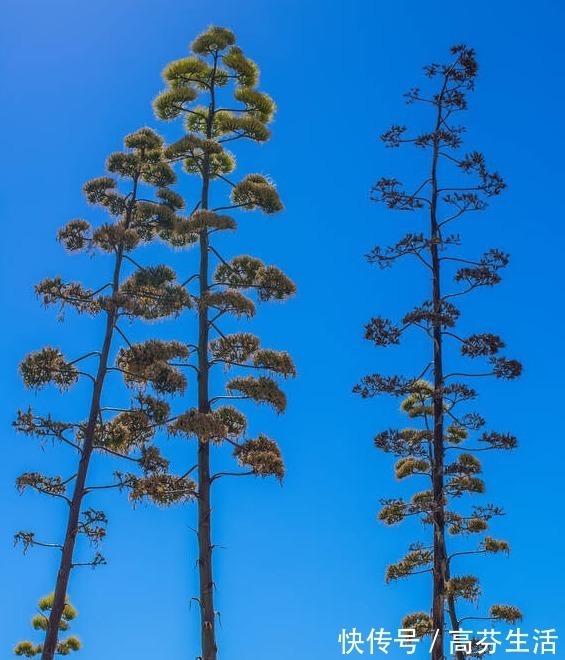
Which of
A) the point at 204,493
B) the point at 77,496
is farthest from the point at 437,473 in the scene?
the point at 77,496

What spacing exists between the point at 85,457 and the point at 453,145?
9.11m

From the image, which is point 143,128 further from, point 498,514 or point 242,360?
point 498,514

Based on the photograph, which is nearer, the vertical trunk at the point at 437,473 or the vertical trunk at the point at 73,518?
the vertical trunk at the point at 437,473

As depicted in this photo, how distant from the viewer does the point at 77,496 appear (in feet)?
55.7

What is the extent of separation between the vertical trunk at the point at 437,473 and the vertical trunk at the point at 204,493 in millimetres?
4082

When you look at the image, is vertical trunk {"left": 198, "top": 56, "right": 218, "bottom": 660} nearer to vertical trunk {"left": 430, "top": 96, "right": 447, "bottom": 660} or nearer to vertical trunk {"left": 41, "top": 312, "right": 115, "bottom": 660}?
vertical trunk {"left": 41, "top": 312, "right": 115, "bottom": 660}

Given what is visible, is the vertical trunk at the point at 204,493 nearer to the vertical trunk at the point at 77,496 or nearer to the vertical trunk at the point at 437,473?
the vertical trunk at the point at 77,496

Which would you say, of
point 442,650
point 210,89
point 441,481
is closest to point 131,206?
point 210,89

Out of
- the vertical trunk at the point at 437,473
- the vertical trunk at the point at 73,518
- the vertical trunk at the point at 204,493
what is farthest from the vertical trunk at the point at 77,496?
the vertical trunk at the point at 437,473

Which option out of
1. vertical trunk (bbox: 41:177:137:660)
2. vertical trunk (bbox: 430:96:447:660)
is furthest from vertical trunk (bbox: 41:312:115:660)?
vertical trunk (bbox: 430:96:447:660)

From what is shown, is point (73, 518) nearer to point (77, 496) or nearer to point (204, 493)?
point (77, 496)

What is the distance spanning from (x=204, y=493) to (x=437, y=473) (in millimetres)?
A: 4571

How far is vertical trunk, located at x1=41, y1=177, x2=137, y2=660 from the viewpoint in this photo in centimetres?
1609

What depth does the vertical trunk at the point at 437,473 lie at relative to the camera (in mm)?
14305
